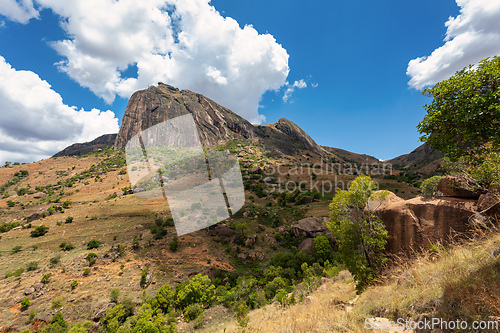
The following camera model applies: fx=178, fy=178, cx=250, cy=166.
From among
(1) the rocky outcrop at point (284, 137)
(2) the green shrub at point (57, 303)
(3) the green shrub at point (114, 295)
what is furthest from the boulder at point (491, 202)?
(1) the rocky outcrop at point (284, 137)

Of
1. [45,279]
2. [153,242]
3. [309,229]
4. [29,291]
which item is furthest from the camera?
[309,229]

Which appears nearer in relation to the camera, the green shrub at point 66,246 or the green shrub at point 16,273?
the green shrub at point 16,273

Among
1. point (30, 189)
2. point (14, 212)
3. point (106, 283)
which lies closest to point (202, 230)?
point (106, 283)

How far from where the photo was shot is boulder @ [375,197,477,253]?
27.9 feet

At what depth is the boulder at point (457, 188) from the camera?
8.98m

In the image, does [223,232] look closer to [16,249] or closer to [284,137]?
[16,249]

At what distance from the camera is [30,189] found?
186 ft

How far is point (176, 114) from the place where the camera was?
112 m

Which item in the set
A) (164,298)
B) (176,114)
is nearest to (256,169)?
(164,298)

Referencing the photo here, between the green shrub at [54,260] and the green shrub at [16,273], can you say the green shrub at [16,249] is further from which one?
the green shrub at [54,260]

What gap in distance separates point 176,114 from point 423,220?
122 meters

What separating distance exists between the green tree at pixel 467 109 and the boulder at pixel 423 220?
14.0ft

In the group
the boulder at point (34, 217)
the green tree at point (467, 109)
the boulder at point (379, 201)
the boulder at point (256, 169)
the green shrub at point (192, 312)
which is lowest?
the green shrub at point (192, 312)

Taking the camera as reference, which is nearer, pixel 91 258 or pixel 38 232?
pixel 91 258
